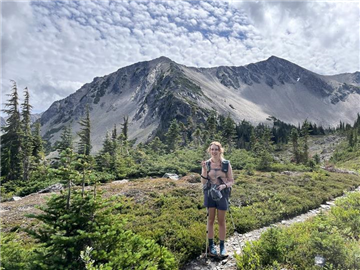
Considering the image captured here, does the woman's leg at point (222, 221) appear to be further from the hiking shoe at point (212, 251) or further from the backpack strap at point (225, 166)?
the backpack strap at point (225, 166)

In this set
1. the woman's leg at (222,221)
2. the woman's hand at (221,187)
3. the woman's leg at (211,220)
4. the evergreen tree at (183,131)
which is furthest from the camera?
the evergreen tree at (183,131)

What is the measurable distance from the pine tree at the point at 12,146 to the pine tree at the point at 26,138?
0.81m

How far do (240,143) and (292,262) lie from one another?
79.0 m

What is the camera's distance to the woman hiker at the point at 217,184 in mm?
6090

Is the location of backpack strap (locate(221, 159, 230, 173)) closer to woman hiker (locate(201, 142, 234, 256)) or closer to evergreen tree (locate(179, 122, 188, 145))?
woman hiker (locate(201, 142, 234, 256))

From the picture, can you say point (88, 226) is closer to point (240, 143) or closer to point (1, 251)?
point (1, 251)

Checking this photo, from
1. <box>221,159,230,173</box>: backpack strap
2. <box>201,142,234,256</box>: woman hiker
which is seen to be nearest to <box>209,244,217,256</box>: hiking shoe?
<box>201,142,234,256</box>: woman hiker

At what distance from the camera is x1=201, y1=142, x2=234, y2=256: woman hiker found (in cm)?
609

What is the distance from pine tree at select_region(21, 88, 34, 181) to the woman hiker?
2974 centimetres

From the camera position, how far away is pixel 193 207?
11828 mm

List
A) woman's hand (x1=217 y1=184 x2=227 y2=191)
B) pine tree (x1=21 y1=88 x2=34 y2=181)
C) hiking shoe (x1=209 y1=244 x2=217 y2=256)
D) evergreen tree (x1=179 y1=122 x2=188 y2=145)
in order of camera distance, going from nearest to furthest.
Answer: woman's hand (x1=217 y1=184 x2=227 y2=191) < hiking shoe (x1=209 y1=244 x2=217 y2=256) < pine tree (x1=21 y1=88 x2=34 y2=181) < evergreen tree (x1=179 y1=122 x2=188 y2=145)

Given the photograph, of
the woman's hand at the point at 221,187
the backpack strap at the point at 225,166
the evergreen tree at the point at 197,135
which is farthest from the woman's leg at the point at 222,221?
the evergreen tree at the point at 197,135

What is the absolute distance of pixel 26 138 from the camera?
102 ft

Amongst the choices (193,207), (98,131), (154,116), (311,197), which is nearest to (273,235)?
(193,207)
